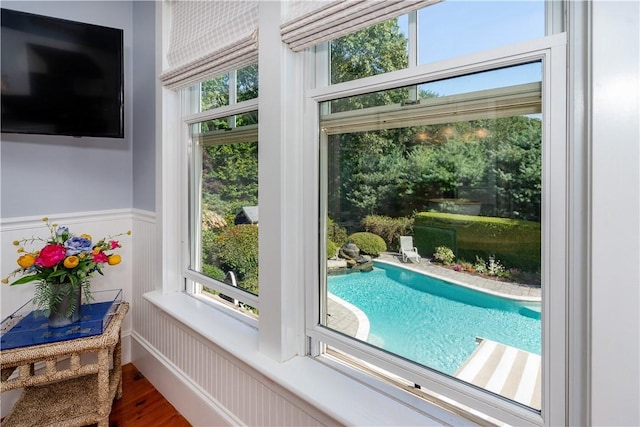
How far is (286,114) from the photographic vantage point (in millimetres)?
1216

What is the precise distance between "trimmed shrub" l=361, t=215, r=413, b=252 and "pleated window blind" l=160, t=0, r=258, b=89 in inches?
33.9

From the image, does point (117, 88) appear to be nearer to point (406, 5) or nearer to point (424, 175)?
point (406, 5)

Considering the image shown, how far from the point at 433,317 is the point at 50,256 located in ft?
5.72

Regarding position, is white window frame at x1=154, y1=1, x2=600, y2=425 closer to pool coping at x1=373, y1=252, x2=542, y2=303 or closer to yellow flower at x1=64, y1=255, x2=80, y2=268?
pool coping at x1=373, y1=252, x2=542, y2=303

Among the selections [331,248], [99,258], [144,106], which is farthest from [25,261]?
[331,248]

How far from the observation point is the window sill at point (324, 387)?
3.11 feet

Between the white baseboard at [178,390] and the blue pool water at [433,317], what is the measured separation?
2.80 ft

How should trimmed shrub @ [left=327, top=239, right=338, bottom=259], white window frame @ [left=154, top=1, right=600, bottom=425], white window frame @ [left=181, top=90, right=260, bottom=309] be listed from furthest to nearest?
1. white window frame @ [left=181, top=90, right=260, bottom=309]
2. trimmed shrub @ [left=327, top=239, right=338, bottom=259]
3. white window frame @ [left=154, top=1, right=600, bottom=425]

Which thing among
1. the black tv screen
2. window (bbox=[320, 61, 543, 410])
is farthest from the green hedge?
the black tv screen

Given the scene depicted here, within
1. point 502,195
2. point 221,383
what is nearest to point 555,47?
point 502,195

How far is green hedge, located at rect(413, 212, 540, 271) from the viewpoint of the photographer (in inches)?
32.3

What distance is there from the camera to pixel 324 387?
3.57ft

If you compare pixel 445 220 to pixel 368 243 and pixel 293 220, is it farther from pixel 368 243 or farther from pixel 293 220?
pixel 293 220

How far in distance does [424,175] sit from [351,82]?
427mm
